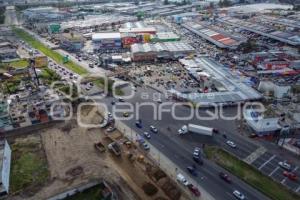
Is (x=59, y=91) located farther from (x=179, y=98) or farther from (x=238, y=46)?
(x=238, y=46)

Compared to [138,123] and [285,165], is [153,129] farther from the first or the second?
[285,165]

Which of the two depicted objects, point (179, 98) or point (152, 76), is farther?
point (152, 76)

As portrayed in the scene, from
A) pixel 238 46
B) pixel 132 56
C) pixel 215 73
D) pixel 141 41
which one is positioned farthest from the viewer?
pixel 141 41

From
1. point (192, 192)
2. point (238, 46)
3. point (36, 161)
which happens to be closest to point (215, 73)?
point (238, 46)

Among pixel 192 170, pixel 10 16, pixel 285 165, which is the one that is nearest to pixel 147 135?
pixel 192 170

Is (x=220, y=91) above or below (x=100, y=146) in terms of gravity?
above

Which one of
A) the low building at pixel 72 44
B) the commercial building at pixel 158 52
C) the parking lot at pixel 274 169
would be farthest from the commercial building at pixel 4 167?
the low building at pixel 72 44

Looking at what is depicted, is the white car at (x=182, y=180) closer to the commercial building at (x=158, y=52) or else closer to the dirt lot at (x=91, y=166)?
the dirt lot at (x=91, y=166)
